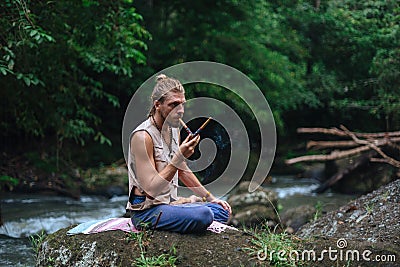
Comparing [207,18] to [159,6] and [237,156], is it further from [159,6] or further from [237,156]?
[237,156]

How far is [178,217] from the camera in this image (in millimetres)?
3500

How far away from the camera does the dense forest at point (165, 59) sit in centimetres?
725

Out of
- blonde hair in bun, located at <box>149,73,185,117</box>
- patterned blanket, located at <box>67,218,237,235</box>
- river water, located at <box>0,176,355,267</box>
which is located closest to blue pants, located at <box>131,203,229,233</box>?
patterned blanket, located at <box>67,218,237,235</box>

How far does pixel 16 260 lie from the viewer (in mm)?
5430

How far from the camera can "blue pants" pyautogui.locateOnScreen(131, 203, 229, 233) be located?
3.48 metres

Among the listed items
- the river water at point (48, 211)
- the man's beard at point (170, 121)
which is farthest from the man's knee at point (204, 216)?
the river water at point (48, 211)

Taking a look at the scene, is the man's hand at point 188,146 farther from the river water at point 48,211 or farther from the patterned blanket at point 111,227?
the river water at point 48,211

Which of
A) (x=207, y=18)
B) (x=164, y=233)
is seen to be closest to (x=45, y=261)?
(x=164, y=233)

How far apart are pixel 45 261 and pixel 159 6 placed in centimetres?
1042

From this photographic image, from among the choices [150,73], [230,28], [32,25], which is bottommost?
[150,73]

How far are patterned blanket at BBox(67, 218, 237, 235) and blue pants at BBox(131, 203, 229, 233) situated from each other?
11cm

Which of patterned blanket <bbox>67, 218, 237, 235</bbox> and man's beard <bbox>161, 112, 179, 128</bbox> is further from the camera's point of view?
patterned blanket <bbox>67, 218, 237, 235</bbox>

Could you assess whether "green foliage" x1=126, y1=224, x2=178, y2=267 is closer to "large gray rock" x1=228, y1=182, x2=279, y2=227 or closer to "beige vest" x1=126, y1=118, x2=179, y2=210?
"beige vest" x1=126, y1=118, x2=179, y2=210

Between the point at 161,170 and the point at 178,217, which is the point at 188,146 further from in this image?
the point at 178,217
